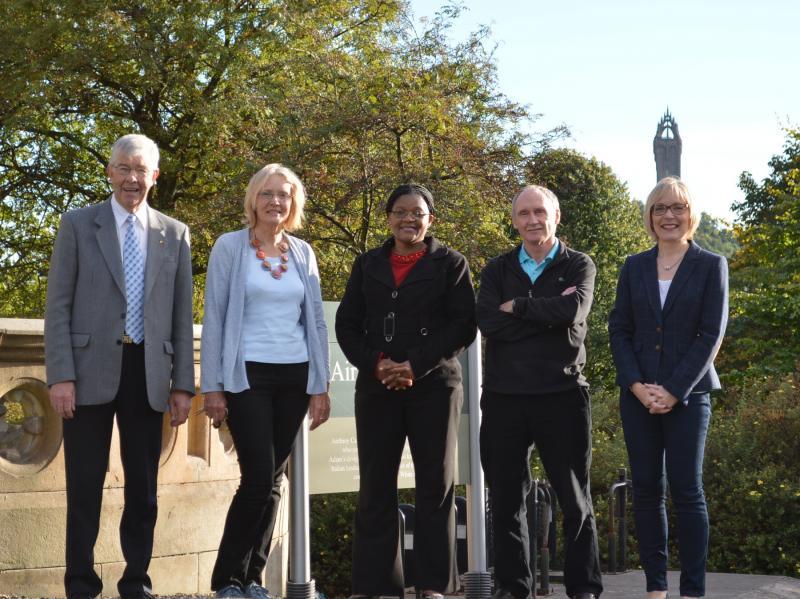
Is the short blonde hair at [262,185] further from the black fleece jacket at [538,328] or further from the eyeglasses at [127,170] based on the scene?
the black fleece jacket at [538,328]

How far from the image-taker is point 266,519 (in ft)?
16.8

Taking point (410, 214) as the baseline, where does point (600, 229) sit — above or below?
above

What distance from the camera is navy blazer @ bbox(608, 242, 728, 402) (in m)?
4.96

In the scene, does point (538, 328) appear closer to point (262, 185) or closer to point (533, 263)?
point (533, 263)

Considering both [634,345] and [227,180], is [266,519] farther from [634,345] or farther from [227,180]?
[227,180]

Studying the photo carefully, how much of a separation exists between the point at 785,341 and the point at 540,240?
25.0 metres

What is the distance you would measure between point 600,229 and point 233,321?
29.4 meters

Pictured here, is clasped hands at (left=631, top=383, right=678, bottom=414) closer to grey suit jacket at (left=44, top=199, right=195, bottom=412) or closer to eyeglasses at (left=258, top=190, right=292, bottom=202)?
eyeglasses at (left=258, top=190, right=292, bottom=202)

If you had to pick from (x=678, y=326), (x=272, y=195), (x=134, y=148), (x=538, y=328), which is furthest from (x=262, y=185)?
(x=678, y=326)

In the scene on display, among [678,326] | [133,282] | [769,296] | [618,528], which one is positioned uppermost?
[769,296]

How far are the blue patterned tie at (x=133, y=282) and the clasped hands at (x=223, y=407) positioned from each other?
420mm

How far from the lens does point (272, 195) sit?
509 cm

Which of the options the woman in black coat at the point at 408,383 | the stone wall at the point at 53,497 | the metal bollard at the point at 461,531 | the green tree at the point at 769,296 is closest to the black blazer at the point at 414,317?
the woman in black coat at the point at 408,383

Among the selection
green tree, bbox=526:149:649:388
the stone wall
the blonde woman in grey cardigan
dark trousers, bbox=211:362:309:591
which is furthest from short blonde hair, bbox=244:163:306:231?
green tree, bbox=526:149:649:388
